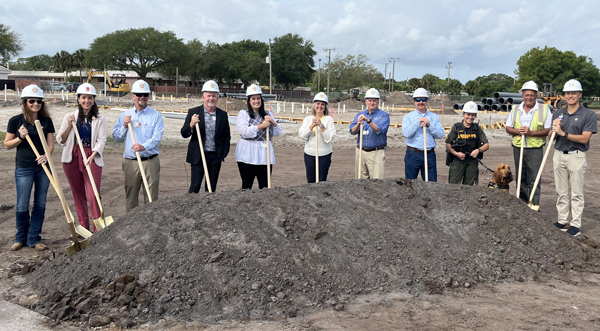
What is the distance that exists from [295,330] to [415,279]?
5.13ft

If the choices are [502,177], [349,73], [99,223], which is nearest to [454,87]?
[349,73]

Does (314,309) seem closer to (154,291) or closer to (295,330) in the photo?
(295,330)

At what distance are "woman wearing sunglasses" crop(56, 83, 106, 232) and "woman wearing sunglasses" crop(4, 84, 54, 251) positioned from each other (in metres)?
0.22

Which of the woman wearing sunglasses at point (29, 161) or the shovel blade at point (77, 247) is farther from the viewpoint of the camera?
the woman wearing sunglasses at point (29, 161)

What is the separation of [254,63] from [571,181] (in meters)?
57.5

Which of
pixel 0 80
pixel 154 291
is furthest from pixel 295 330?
pixel 0 80

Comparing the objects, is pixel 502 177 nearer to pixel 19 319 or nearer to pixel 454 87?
pixel 19 319

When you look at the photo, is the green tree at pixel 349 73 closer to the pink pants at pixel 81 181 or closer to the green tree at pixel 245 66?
the green tree at pixel 245 66

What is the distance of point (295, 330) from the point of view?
3963mm

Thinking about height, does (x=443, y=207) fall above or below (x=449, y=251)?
above

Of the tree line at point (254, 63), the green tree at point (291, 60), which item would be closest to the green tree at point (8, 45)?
the tree line at point (254, 63)

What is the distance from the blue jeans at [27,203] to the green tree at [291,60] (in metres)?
59.5

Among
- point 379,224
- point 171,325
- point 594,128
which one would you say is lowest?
point 171,325

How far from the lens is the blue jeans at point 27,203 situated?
19.3 ft
